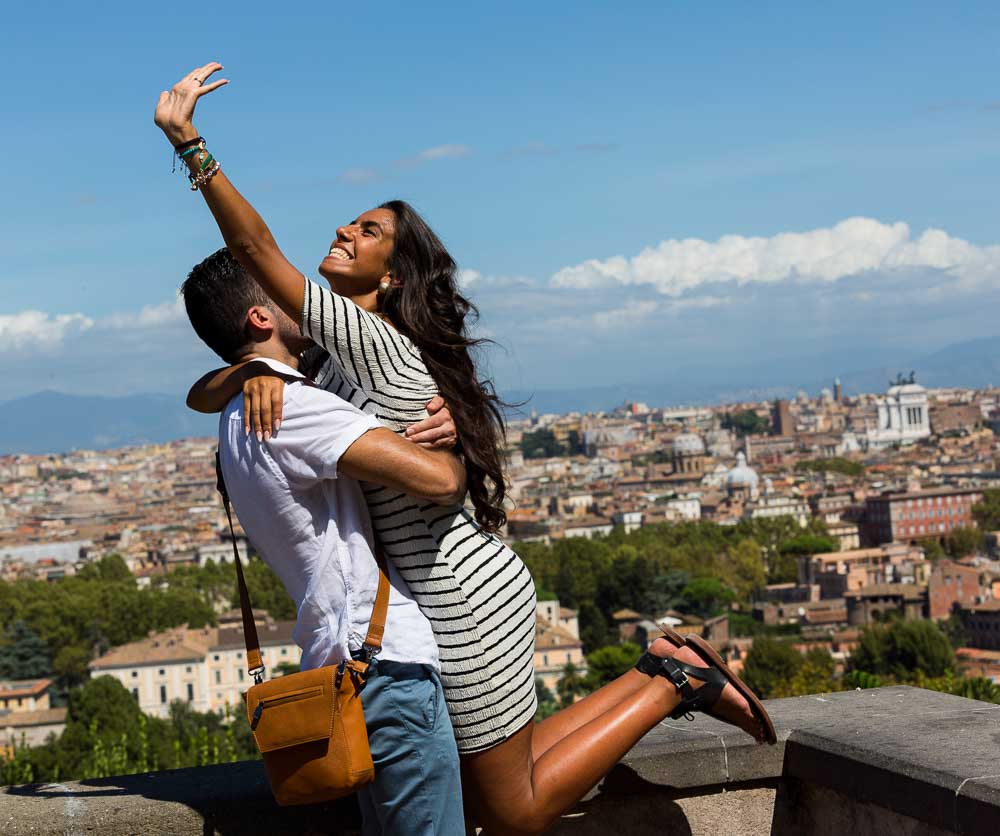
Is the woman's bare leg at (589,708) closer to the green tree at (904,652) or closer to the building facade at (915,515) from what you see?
the green tree at (904,652)

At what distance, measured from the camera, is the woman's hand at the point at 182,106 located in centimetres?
163

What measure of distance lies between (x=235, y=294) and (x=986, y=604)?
36.7 meters

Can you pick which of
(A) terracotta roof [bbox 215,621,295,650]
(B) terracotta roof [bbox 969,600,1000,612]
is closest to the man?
(A) terracotta roof [bbox 215,621,295,650]

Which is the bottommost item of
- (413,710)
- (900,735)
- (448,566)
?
(900,735)

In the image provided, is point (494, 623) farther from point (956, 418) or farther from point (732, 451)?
point (956, 418)

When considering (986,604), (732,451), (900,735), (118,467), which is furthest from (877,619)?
(118,467)

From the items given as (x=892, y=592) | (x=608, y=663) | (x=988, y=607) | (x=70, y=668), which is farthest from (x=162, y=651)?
(x=988, y=607)

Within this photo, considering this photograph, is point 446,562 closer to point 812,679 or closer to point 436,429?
point 436,429

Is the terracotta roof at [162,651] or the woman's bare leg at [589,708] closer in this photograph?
the woman's bare leg at [589,708]

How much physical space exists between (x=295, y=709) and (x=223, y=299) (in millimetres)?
478

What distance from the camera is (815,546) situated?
50250 millimetres

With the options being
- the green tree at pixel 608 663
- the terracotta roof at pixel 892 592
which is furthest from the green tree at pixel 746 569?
the green tree at pixel 608 663

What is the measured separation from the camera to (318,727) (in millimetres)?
1566

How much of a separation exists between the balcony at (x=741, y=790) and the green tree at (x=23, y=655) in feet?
115
